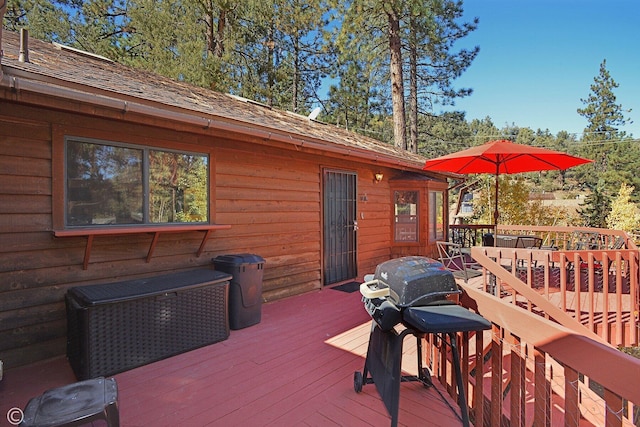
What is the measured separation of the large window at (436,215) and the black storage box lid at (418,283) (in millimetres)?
5876

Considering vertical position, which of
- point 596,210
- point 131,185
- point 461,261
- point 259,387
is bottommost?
→ point 259,387

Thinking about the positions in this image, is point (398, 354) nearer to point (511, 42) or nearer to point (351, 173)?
point (351, 173)

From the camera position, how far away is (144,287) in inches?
120

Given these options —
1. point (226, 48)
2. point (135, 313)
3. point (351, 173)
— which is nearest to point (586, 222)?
point (351, 173)

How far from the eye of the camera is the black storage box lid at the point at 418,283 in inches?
79.7

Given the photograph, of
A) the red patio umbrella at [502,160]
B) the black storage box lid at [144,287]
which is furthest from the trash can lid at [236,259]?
the red patio umbrella at [502,160]

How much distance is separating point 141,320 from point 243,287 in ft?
3.71

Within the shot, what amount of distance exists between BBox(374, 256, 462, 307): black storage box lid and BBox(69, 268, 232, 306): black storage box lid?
1.98 m

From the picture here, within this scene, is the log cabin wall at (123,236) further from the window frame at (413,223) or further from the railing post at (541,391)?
the railing post at (541,391)

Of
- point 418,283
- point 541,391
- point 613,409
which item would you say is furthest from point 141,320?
point 613,409

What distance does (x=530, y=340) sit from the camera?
1.69 m

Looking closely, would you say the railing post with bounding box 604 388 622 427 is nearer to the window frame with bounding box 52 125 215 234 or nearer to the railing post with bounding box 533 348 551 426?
the railing post with bounding box 533 348 551 426

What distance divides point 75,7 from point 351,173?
1029 cm
